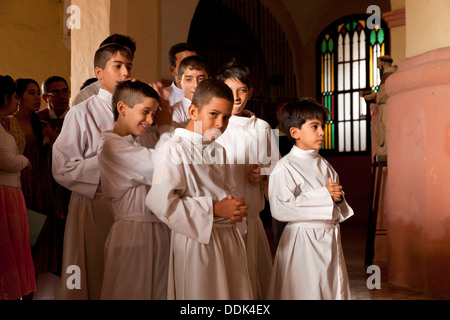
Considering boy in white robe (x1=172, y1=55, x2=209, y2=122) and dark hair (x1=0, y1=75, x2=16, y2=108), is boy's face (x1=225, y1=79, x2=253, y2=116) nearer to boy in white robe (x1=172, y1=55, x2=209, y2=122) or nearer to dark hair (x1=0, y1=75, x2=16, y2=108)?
boy in white robe (x1=172, y1=55, x2=209, y2=122)

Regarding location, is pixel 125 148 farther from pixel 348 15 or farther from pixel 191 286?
pixel 348 15

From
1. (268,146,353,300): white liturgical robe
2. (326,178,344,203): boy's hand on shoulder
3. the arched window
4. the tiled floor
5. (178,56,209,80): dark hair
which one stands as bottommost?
the tiled floor

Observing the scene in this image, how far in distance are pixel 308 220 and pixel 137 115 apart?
1153mm

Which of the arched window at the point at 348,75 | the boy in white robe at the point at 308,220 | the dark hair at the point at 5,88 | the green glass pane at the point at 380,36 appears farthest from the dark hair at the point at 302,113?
the green glass pane at the point at 380,36

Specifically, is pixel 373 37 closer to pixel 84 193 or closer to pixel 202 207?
pixel 84 193

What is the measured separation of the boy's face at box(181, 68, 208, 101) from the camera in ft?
13.1

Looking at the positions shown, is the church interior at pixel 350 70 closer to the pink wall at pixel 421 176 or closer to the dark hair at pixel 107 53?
the pink wall at pixel 421 176

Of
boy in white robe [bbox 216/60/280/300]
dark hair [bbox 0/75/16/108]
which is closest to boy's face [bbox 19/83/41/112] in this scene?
dark hair [bbox 0/75/16/108]

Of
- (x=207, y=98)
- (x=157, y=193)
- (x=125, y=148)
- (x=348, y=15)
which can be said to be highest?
(x=348, y=15)

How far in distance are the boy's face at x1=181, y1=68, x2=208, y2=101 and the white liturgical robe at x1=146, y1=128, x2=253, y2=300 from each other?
83cm

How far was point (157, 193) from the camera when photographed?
3.02 m

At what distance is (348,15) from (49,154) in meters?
10.4

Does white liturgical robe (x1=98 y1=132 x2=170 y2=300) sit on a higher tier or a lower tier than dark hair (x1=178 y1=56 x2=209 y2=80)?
lower

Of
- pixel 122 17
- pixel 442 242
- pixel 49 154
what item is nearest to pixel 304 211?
pixel 442 242
